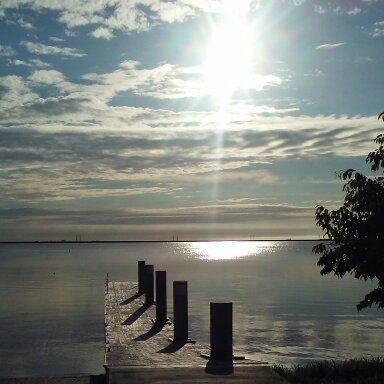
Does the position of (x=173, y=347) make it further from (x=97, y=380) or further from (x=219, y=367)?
(x=219, y=367)

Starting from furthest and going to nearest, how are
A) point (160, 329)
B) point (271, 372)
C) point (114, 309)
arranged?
point (114, 309) → point (160, 329) → point (271, 372)

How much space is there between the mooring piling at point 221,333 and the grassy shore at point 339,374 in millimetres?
1250

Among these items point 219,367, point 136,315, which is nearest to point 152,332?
point 136,315

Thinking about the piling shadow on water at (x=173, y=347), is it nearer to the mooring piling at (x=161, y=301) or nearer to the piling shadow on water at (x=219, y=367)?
the piling shadow on water at (x=219, y=367)

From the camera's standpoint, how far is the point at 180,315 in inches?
683

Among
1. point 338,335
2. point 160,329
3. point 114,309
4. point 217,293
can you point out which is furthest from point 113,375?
point 217,293

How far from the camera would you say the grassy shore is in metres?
10.7

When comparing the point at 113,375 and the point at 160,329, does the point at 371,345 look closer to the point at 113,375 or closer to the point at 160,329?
the point at 160,329

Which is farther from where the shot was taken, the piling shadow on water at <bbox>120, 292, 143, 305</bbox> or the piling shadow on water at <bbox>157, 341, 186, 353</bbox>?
the piling shadow on water at <bbox>120, 292, 143, 305</bbox>

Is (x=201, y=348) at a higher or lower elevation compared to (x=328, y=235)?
lower

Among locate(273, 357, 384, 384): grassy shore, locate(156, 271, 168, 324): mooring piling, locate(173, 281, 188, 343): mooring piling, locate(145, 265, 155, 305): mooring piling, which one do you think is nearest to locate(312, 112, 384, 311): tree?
locate(273, 357, 384, 384): grassy shore

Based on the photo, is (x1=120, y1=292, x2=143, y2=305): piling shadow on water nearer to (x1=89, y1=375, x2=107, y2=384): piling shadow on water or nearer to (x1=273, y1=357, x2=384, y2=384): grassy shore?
(x1=89, y1=375, x2=107, y2=384): piling shadow on water

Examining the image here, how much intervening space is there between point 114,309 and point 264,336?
7.60 meters

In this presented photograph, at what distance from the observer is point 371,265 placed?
31.9 feet
